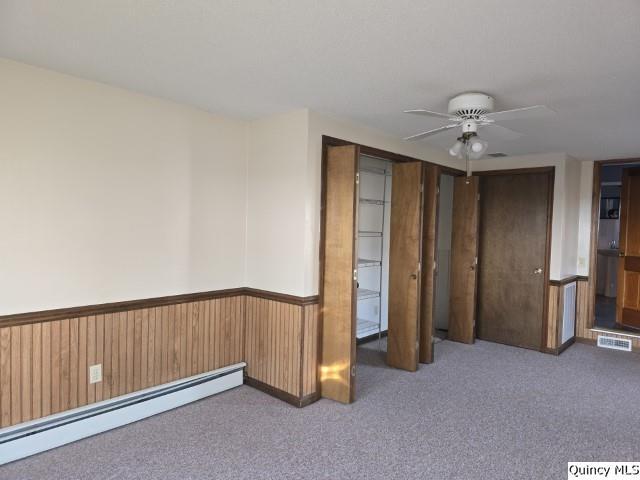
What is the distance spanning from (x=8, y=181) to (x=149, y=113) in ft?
3.29

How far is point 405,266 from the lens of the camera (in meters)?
4.05

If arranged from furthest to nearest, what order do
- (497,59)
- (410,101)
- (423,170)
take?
(423,170) < (410,101) < (497,59)

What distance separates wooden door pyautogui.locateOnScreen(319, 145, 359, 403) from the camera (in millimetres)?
3250

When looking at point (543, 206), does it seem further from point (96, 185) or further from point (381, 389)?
point (96, 185)

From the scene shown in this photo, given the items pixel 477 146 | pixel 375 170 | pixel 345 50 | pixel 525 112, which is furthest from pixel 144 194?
pixel 375 170

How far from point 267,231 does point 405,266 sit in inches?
54.2

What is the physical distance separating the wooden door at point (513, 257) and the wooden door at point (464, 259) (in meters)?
0.31

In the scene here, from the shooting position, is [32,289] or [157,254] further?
[157,254]

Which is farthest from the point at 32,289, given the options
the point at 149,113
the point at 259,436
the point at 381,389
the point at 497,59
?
the point at 497,59

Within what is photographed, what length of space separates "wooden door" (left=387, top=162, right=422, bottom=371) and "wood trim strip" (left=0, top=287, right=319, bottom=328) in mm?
1082

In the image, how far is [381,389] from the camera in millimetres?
3588

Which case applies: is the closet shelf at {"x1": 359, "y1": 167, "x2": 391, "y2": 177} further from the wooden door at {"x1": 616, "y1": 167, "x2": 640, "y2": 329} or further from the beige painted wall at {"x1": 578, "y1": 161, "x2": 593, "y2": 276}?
the wooden door at {"x1": 616, "y1": 167, "x2": 640, "y2": 329}

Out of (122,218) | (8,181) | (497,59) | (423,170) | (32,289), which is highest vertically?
(497,59)

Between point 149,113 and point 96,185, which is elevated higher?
point 149,113
